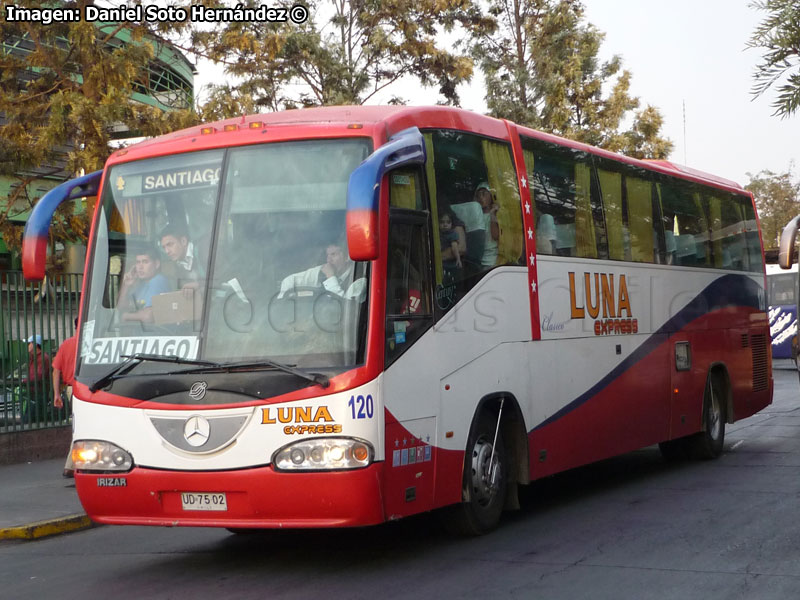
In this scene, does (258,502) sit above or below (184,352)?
below

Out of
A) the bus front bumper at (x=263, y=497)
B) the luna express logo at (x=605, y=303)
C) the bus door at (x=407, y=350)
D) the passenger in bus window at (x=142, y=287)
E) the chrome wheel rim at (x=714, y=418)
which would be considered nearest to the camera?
the bus front bumper at (x=263, y=497)

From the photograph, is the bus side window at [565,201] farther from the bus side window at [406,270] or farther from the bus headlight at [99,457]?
the bus headlight at [99,457]

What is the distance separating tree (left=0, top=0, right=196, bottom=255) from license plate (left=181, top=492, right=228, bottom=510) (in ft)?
31.2

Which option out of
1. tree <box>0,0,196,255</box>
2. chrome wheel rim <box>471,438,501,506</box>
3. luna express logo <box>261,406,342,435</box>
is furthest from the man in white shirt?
tree <box>0,0,196,255</box>

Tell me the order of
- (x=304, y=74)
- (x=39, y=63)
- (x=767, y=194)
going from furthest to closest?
(x=767, y=194) → (x=304, y=74) → (x=39, y=63)

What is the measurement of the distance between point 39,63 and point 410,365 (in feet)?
37.0

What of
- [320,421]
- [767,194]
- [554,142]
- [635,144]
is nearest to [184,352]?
[320,421]

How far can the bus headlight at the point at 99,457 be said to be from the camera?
7492 mm

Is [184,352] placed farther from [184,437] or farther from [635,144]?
[635,144]

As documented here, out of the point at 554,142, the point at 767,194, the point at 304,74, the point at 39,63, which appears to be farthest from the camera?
the point at 767,194

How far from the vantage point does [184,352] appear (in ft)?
24.2

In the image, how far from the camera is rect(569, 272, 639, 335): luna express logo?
413 inches

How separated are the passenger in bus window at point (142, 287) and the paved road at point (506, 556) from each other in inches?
70.7

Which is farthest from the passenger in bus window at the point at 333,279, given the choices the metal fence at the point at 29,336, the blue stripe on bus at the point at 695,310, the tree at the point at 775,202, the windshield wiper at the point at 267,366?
the tree at the point at 775,202
